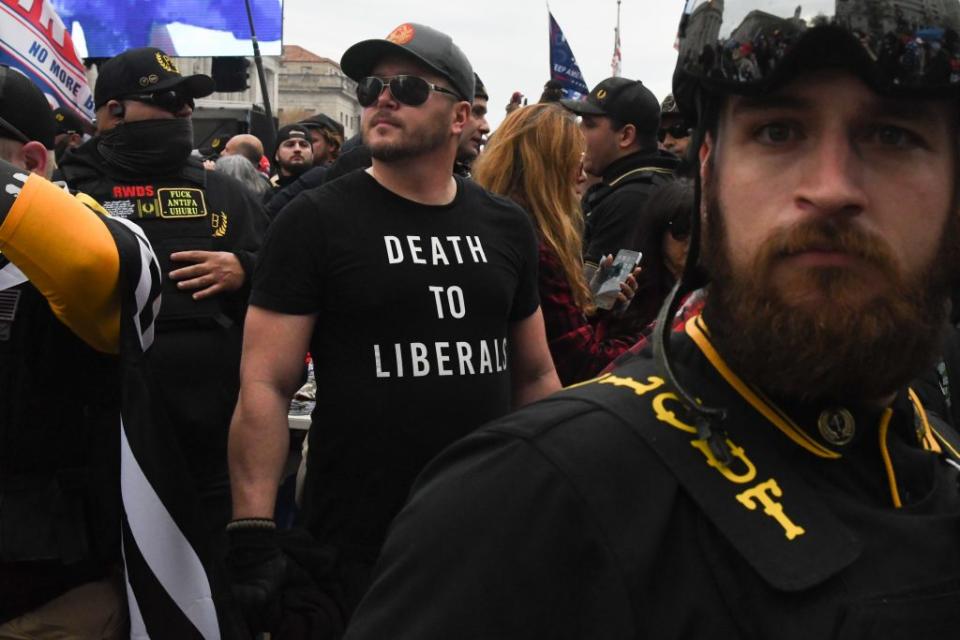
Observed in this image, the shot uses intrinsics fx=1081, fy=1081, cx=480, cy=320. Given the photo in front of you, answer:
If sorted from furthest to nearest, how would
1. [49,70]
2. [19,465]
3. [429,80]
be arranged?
[49,70]
[429,80]
[19,465]

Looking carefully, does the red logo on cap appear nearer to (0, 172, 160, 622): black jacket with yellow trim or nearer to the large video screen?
(0, 172, 160, 622): black jacket with yellow trim

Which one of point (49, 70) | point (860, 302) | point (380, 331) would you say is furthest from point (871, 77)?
point (49, 70)

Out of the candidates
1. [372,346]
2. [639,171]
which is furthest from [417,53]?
[639,171]

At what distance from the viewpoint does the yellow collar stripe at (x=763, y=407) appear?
4.22 feet

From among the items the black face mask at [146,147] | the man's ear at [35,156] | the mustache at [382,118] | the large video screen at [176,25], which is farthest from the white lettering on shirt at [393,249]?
the large video screen at [176,25]

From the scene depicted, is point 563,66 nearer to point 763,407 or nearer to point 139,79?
point 139,79

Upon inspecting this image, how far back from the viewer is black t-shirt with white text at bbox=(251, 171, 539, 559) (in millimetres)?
2781

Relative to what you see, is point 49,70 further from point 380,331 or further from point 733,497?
point 733,497

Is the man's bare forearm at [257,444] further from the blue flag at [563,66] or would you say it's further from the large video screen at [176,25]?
the large video screen at [176,25]

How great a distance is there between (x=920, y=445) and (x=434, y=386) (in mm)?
1519

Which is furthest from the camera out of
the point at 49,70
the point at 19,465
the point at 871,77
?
the point at 49,70

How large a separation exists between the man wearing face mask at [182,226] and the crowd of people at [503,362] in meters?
0.01

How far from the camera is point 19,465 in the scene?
7.82 ft

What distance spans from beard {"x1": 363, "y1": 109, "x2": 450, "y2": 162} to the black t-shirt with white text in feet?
0.52
